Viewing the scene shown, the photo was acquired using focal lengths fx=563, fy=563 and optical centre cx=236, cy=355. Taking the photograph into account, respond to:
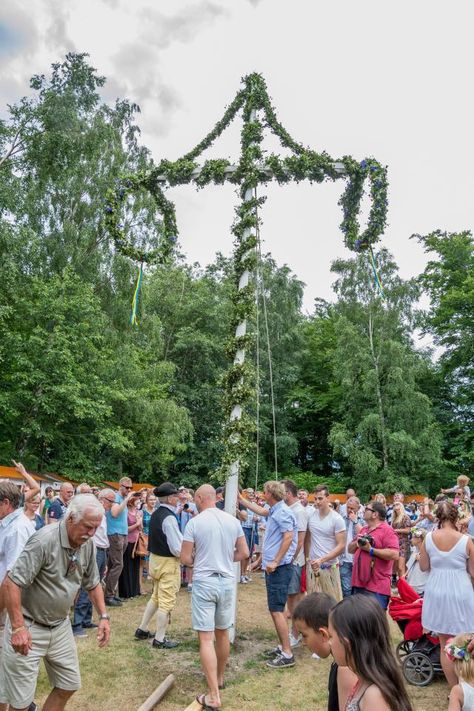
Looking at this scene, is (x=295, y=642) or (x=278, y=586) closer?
(x=278, y=586)

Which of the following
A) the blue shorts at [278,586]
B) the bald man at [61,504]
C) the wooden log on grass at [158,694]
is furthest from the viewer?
the bald man at [61,504]

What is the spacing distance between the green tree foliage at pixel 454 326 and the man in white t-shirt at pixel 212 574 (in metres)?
23.7

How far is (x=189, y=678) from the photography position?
557 centimetres

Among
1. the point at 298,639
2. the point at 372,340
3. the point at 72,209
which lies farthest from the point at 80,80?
the point at 298,639

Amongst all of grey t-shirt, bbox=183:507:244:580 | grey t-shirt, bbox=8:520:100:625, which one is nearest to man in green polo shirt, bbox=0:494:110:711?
grey t-shirt, bbox=8:520:100:625

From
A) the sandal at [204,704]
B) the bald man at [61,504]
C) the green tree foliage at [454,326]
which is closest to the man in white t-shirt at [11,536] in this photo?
the sandal at [204,704]

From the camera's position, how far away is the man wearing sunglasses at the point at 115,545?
29.2 feet

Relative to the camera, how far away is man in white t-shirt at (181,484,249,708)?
5.05 m

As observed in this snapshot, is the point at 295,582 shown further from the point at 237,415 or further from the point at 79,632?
the point at 79,632

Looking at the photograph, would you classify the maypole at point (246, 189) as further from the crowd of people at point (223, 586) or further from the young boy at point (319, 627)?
the young boy at point (319, 627)

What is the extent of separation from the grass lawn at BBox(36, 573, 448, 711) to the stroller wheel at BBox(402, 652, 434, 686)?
0.29 ft

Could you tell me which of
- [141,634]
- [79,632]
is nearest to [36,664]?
[141,634]

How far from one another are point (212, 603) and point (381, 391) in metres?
24.2

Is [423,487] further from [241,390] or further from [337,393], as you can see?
[241,390]
